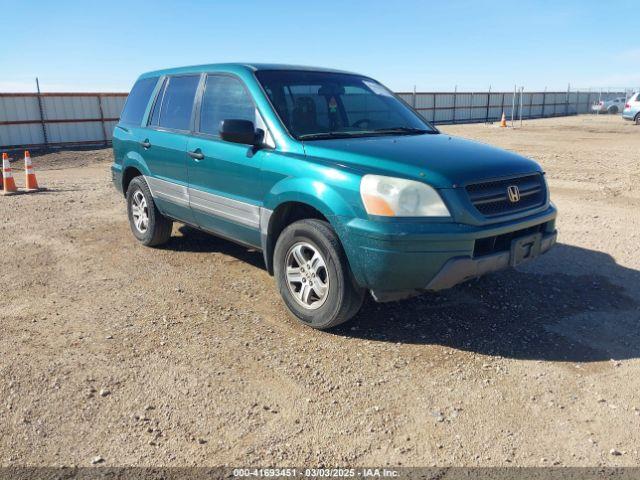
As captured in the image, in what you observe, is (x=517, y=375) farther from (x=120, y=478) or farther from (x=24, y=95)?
(x=24, y=95)

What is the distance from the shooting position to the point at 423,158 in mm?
3709

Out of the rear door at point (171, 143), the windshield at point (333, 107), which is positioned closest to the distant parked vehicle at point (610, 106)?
the windshield at point (333, 107)

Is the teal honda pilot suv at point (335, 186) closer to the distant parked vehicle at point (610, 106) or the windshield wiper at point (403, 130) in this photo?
the windshield wiper at point (403, 130)

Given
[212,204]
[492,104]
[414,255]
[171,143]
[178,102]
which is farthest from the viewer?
[492,104]

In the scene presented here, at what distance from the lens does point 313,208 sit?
3996 mm

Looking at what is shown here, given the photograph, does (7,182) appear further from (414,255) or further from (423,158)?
(414,255)

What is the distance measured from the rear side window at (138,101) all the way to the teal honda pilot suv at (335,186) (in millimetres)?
398

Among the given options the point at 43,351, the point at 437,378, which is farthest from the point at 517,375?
the point at 43,351

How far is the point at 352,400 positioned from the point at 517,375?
3.59ft

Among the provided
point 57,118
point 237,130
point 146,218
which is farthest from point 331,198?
point 57,118

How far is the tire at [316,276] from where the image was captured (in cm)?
371

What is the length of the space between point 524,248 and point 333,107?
1983 millimetres

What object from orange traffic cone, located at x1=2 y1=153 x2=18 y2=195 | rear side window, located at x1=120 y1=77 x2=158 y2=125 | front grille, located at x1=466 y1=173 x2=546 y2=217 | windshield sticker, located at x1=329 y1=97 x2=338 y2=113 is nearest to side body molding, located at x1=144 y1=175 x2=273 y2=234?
rear side window, located at x1=120 y1=77 x2=158 y2=125

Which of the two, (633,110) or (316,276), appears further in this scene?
(633,110)
